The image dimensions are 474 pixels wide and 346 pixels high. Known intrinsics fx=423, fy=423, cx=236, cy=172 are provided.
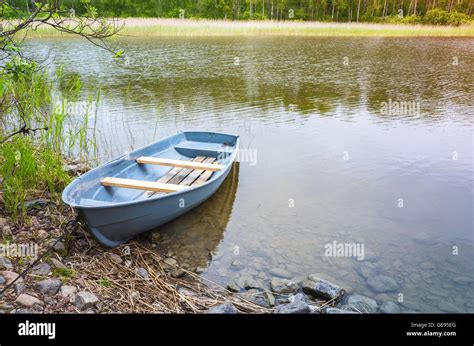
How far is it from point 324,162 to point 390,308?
3.61 m

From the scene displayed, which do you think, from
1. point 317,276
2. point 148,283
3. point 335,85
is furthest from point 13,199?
point 335,85

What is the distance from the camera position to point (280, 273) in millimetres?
4141

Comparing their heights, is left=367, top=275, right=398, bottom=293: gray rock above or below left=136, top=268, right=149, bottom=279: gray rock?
below

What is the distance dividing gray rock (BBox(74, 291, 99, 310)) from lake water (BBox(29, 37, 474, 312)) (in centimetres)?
119

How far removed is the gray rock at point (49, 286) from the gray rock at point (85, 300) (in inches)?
7.0

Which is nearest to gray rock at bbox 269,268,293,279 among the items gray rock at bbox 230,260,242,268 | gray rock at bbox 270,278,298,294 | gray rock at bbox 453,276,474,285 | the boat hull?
gray rock at bbox 270,278,298,294

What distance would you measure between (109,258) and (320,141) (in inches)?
202

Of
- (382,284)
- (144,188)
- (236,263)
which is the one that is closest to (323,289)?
(382,284)

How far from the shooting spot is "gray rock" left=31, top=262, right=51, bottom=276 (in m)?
3.37

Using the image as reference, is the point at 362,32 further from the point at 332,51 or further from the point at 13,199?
the point at 13,199

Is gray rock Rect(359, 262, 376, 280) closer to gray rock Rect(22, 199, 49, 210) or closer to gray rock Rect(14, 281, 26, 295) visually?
gray rock Rect(14, 281, 26, 295)

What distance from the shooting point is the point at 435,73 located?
14.5m

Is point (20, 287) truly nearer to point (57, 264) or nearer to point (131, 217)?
point (57, 264)
